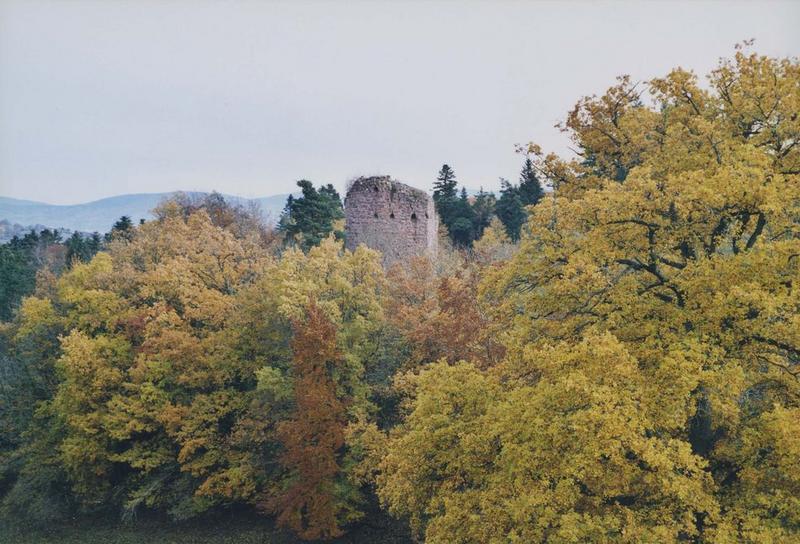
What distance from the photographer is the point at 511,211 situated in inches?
1774

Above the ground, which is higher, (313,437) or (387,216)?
(387,216)

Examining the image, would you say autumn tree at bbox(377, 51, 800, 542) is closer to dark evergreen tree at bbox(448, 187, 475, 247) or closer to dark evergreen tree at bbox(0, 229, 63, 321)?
dark evergreen tree at bbox(448, 187, 475, 247)

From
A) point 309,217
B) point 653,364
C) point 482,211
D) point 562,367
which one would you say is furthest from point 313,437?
point 482,211

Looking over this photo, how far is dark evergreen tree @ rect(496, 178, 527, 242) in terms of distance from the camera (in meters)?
44.2

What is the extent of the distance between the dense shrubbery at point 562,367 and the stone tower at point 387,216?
8214 millimetres

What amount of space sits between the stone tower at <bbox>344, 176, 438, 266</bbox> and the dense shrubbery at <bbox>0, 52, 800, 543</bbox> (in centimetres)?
821

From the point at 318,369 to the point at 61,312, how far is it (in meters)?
18.4

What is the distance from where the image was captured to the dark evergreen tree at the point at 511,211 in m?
44.2

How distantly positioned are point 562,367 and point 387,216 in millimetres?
21951

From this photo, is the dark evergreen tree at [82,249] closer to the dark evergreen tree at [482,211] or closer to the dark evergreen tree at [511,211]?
the dark evergreen tree at [482,211]

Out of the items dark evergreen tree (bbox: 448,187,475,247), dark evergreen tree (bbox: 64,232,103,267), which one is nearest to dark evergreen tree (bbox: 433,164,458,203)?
dark evergreen tree (bbox: 448,187,475,247)

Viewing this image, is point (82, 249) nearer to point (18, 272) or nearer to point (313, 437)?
point (18, 272)

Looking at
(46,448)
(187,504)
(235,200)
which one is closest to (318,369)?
(187,504)

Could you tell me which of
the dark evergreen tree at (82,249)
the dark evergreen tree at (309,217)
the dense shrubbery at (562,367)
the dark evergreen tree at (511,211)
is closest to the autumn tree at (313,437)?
the dense shrubbery at (562,367)
